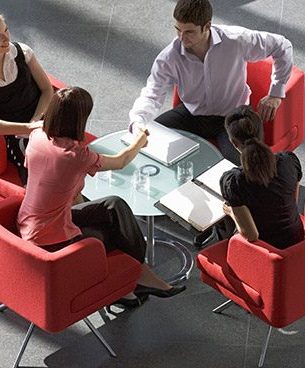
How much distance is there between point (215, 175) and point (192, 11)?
33.7 inches

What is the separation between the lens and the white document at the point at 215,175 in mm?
5797

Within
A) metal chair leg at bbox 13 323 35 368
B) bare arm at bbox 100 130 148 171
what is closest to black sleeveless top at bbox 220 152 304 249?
bare arm at bbox 100 130 148 171

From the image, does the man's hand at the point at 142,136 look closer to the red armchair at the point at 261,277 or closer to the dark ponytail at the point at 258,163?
the red armchair at the point at 261,277

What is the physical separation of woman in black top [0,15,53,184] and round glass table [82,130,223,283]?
40 centimetres

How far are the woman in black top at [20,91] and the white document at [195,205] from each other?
91 cm

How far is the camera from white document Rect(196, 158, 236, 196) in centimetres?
580

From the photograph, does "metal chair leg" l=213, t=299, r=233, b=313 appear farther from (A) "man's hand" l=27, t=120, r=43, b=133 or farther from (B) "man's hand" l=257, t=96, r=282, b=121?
(A) "man's hand" l=27, t=120, r=43, b=133

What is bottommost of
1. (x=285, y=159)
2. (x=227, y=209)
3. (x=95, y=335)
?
(x=95, y=335)

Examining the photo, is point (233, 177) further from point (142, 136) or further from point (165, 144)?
point (165, 144)

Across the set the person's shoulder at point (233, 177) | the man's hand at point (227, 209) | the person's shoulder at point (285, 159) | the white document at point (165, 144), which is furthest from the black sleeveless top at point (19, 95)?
the person's shoulder at point (285, 159)

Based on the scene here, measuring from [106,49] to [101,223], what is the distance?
8.28 feet

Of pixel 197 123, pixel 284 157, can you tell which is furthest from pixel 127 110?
pixel 284 157

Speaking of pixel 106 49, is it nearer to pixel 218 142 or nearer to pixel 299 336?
pixel 218 142

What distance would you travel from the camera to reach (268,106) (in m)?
6.33
